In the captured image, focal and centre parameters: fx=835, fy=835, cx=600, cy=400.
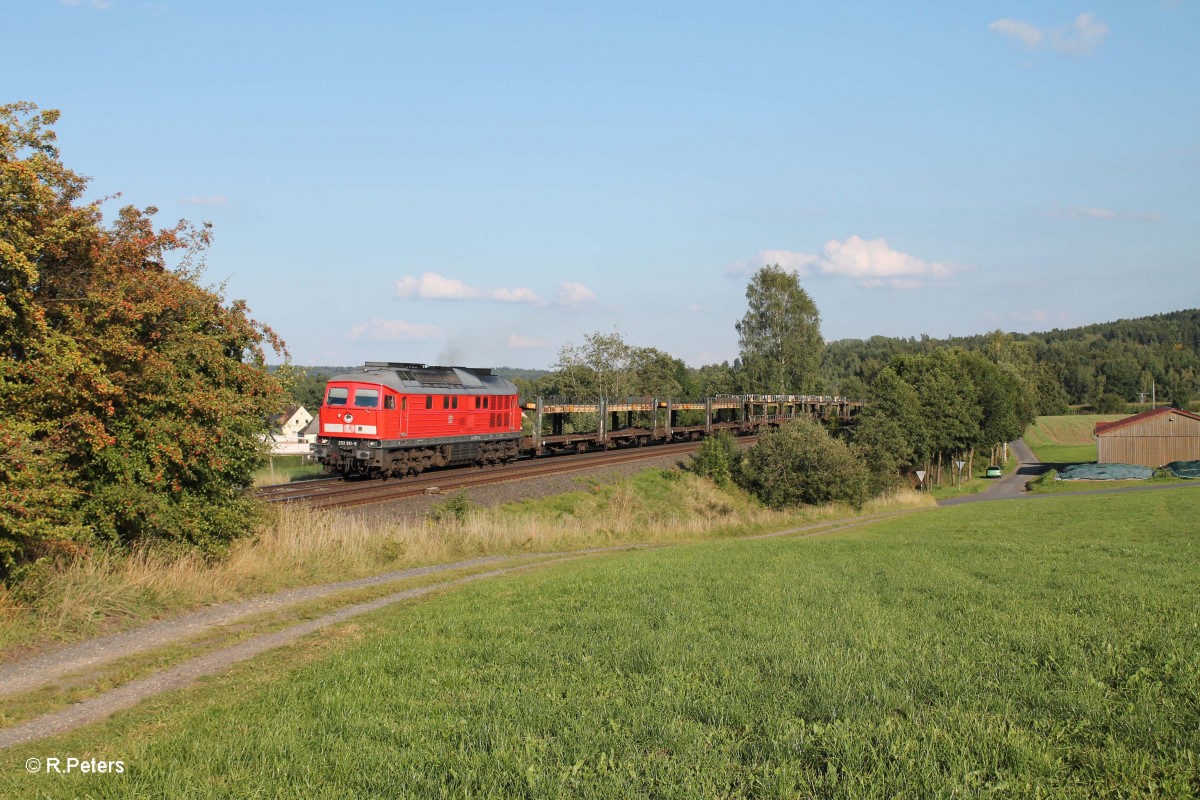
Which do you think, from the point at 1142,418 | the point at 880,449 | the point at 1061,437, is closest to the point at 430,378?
the point at 880,449

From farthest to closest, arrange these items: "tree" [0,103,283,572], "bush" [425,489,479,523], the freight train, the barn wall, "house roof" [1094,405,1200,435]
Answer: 1. "house roof" [1094,405,1200,435]
2. the barn wall
3. the freight train
4. "bush" [425,489,479,523]
5. "tree" [0,103,283,572]

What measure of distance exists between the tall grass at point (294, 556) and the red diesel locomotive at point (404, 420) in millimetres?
5350

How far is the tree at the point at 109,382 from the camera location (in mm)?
10469

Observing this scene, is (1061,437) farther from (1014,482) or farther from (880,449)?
(880,449)

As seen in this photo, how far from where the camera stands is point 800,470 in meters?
42.7

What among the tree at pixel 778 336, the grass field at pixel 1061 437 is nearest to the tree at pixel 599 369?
the tree at pixel 778 336

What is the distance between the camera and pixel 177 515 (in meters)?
13.4

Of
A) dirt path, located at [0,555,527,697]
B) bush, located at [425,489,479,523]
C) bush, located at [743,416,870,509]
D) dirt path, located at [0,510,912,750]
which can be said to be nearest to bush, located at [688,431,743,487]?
bush, located at [743,416,870,509]

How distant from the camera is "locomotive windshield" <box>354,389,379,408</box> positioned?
91.9 feet

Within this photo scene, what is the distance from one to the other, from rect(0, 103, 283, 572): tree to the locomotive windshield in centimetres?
1248

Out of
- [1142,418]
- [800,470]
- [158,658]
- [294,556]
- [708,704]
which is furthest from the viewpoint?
[1142,418]

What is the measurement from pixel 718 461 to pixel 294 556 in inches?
1164

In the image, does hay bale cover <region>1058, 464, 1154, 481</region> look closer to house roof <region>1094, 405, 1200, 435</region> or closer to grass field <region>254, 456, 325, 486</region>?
house roof <region>1094, 405, 1200, 435</region>

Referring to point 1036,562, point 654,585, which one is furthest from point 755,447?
point 654,585
